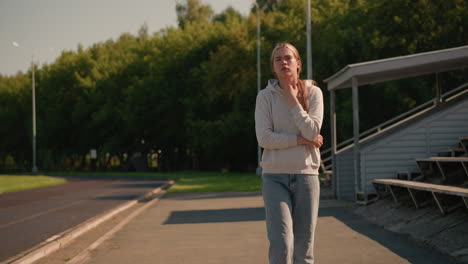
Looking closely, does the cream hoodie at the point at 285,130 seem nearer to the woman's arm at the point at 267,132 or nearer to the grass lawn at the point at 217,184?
the woman's arm at the point at 267,132

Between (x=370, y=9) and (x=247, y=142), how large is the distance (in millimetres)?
14845

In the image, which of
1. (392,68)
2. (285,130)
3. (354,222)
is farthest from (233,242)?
(392,68)

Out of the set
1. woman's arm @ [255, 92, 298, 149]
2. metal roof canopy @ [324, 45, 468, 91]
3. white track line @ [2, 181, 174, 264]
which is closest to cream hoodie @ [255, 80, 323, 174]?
woman's arm @ [255, 92, 298, 149]

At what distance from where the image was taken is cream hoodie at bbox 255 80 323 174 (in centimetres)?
426

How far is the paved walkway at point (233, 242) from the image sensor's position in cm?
774

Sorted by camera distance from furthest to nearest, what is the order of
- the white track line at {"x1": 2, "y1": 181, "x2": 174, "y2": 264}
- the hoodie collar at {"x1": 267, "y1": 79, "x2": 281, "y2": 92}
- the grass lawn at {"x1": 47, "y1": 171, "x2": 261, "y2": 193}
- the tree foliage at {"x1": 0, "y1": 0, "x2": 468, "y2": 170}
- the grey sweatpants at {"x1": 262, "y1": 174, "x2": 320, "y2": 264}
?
the tree foliage at {"x1": 0, "y1": 0, "x2": 468, "y2": 170}, the grass lawn at {"x1": 47, "y1": 171, "x2": 261, "y2": 193}, the white track line at {"x1": 2, "y1": 181, "x2": 174, "y2": 264}, the hoodie collar at {"x1": 267, "y1": 79, "x2": 281, "y2": 92}, the grey sweatpants at {"x1": 262, "y1": 174, "x2": 320, "y2": 264}

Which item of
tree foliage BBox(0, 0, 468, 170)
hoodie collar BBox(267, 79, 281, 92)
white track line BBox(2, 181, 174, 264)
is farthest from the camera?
tree foliage BBox(0, 0, 468, 170)

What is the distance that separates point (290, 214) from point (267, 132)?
582 millimetres

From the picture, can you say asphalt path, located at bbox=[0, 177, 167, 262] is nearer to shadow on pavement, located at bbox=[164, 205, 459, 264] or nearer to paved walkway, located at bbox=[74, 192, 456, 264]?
paved walkway, located at bbox=[74, 192, 456, 264]

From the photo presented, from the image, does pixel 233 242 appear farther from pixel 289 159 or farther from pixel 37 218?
pixel 37 218

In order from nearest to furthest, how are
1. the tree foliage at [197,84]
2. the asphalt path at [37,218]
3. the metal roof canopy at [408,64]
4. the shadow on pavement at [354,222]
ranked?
the shadow on pavement at [354,222] → the asphalt path at [37,218] → the metal roof canopy at [408,64] → the tree foliage at [197,84]

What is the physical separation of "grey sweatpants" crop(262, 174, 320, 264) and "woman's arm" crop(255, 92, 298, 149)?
Answer: 8.4 inches

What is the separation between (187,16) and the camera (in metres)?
80.4

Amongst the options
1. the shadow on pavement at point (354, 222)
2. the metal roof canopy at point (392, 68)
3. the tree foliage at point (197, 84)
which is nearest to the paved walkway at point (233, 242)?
the shadow on pavement at point (354, 222)
